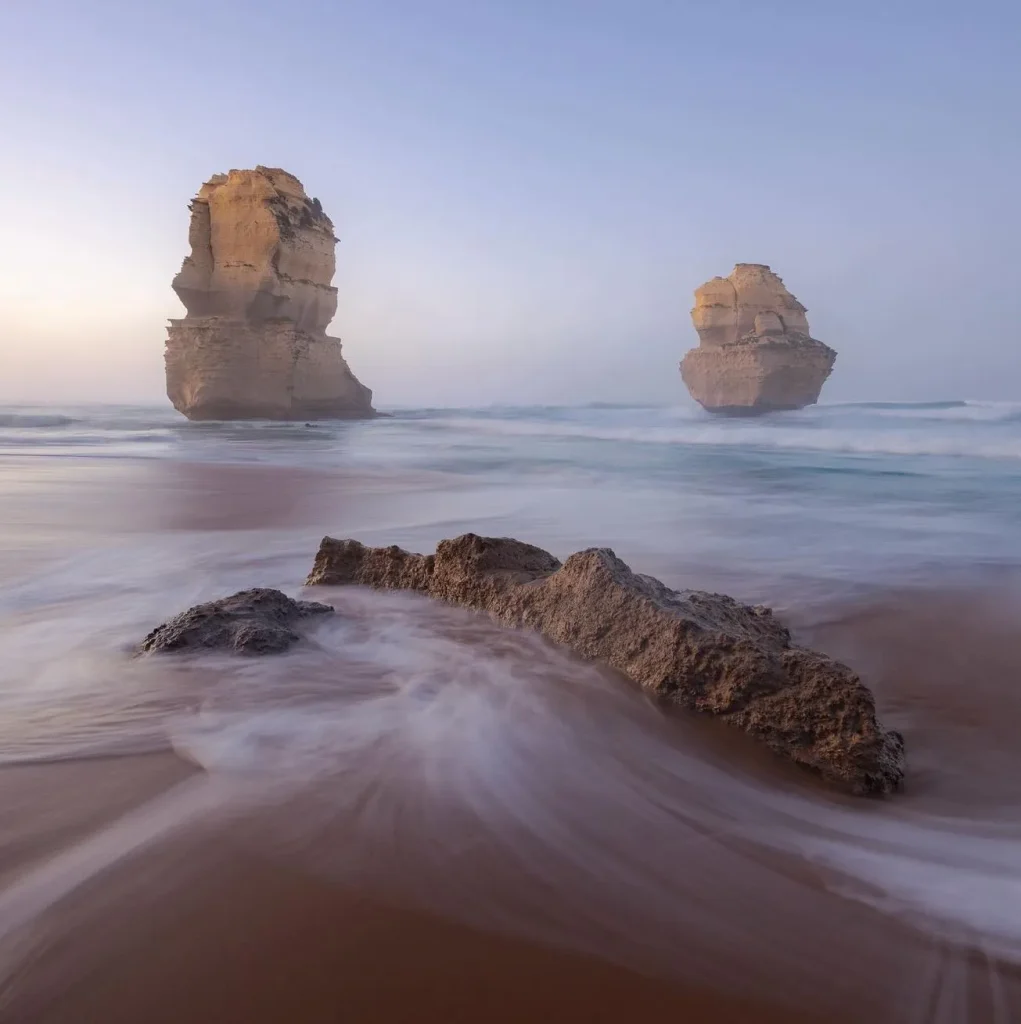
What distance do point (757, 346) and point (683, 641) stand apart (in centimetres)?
3316

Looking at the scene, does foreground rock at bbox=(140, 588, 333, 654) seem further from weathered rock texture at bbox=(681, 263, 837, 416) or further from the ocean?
weathered rock texture at bbox=(681, 263, 837, 416)

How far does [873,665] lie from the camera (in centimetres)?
257

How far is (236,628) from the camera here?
2.47 meters

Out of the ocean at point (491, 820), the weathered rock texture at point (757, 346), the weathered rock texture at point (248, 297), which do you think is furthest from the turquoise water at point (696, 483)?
the weathered rock texture at point (757, 346)

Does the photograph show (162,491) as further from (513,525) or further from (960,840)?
(960,840)

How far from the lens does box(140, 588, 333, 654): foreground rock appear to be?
2.42 metres

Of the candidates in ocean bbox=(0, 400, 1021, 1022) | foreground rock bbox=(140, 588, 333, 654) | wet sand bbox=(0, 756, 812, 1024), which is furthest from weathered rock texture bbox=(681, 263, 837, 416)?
wet sand bbox=(0, 756, 812, 1024)

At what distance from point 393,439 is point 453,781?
18570mm

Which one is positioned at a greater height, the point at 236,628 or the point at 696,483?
the point at 236,628

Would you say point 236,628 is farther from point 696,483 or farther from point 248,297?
point 248,297

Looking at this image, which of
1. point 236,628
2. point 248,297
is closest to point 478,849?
point 236,628

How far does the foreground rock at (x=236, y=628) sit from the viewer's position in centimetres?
242

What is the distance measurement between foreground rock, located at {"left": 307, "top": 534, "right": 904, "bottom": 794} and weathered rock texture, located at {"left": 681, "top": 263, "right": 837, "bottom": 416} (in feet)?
106

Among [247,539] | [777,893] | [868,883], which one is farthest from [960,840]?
[247,539]
